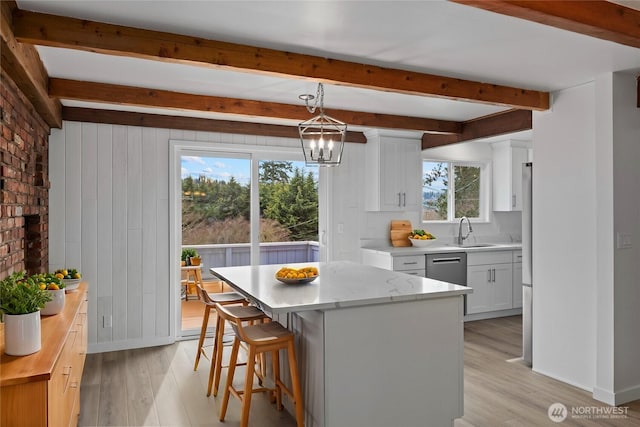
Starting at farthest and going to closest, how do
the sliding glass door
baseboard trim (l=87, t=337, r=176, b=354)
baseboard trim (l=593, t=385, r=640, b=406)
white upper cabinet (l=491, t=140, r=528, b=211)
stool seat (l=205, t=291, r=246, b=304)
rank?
white upper cabinet (l=491, t=140, r=528, b=211) → the sliding glass door → baseboard trim (l=87, t=337, r=176, b=354) → stool seat (l=205, t=291, r=246, b=304) → baseboard trim (l=593, t=385, r=640, b=406)

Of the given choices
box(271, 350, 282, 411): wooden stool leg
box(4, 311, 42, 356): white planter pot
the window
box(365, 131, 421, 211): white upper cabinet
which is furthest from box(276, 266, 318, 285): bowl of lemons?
the window

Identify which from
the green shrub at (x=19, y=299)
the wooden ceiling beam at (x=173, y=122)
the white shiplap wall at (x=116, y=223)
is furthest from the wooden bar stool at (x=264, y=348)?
the wooden ceiling beam at (x=173, y=122)

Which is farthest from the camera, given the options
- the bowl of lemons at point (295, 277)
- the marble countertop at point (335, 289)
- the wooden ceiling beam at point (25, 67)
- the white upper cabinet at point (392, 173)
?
the white upper cabinet at point (392, 173)

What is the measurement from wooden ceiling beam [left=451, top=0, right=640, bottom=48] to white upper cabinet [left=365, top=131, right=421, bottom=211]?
3.40 metres

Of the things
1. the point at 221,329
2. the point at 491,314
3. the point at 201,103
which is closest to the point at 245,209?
the point at 201,103

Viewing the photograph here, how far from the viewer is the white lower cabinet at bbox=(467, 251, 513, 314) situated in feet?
18.5

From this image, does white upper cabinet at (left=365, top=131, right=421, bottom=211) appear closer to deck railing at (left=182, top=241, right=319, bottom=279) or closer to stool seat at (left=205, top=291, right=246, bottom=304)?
deck railing at (left=182, top=241, right=319, bottom=279)

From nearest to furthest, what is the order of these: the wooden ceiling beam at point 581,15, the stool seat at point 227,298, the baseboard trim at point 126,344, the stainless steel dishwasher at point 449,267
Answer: the wooden ceiling beam at point 581,15, the stool seat at point 227,298, the baseboard trim at point 126,344, the stainless steel dishwasher at point 449,267

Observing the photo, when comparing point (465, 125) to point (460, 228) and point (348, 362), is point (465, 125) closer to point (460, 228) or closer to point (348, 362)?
point (460, 228)

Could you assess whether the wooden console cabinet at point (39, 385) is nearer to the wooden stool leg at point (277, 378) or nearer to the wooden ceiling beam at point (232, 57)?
the wooden stool leg at point (277, 378)

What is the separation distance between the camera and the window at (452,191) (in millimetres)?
6309

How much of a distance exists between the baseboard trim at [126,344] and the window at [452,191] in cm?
362

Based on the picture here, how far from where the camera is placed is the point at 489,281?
573 centimetres

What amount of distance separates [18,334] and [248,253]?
11.2 ft
